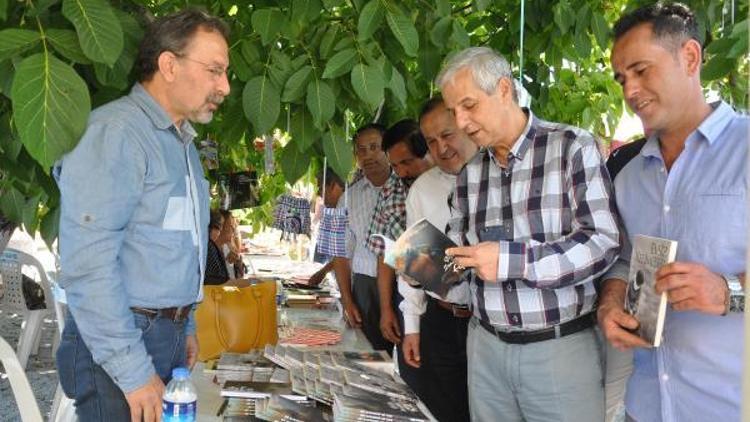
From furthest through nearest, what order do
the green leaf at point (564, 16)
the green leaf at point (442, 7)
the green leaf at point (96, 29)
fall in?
the green leaf at point (564, 16) → the green leaf at point (442, 7) → the green leaf at point (96, 29)

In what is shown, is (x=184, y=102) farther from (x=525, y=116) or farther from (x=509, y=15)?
(x=509, y=15)

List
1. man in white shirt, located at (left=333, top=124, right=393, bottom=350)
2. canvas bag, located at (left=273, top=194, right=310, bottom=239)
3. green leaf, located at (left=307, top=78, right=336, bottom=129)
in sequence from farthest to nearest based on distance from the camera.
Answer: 1. canvas bag, located at (left=273, top=194, right=310, bottom=239)
2. man in white shirt, located at (left=333, top=124, right=393, bottom=350)
3. green leaf, located at (left=307, top=78, right=336, bottom=129)

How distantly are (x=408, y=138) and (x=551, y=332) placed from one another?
164cm

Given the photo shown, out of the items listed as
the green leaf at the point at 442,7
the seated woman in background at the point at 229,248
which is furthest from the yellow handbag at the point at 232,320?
the seated woman in background at the point at 229,248

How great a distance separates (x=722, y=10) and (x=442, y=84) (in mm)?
1381

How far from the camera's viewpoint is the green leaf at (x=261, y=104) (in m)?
2.29

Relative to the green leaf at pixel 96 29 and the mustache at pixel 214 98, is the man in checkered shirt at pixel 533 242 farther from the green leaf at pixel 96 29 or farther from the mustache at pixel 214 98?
the green leaf at pixel 96 29

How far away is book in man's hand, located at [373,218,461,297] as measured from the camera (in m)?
2.01

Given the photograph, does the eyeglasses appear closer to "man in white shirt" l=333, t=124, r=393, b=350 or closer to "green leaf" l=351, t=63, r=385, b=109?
"green leaf" l=351, t=63, r=385, b=109

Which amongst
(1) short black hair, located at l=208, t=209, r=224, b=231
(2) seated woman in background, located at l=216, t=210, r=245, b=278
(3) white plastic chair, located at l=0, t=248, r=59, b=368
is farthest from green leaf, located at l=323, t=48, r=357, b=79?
(3) white plastic chair, located at l=0, t=248, r=59, b=368

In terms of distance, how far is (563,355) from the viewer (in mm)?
1981

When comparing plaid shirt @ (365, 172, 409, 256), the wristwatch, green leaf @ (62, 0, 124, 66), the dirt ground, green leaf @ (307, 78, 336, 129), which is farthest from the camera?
the dirt ground

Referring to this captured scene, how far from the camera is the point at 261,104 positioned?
7.57 feet

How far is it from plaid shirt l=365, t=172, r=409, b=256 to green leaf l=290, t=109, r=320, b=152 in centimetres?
102
